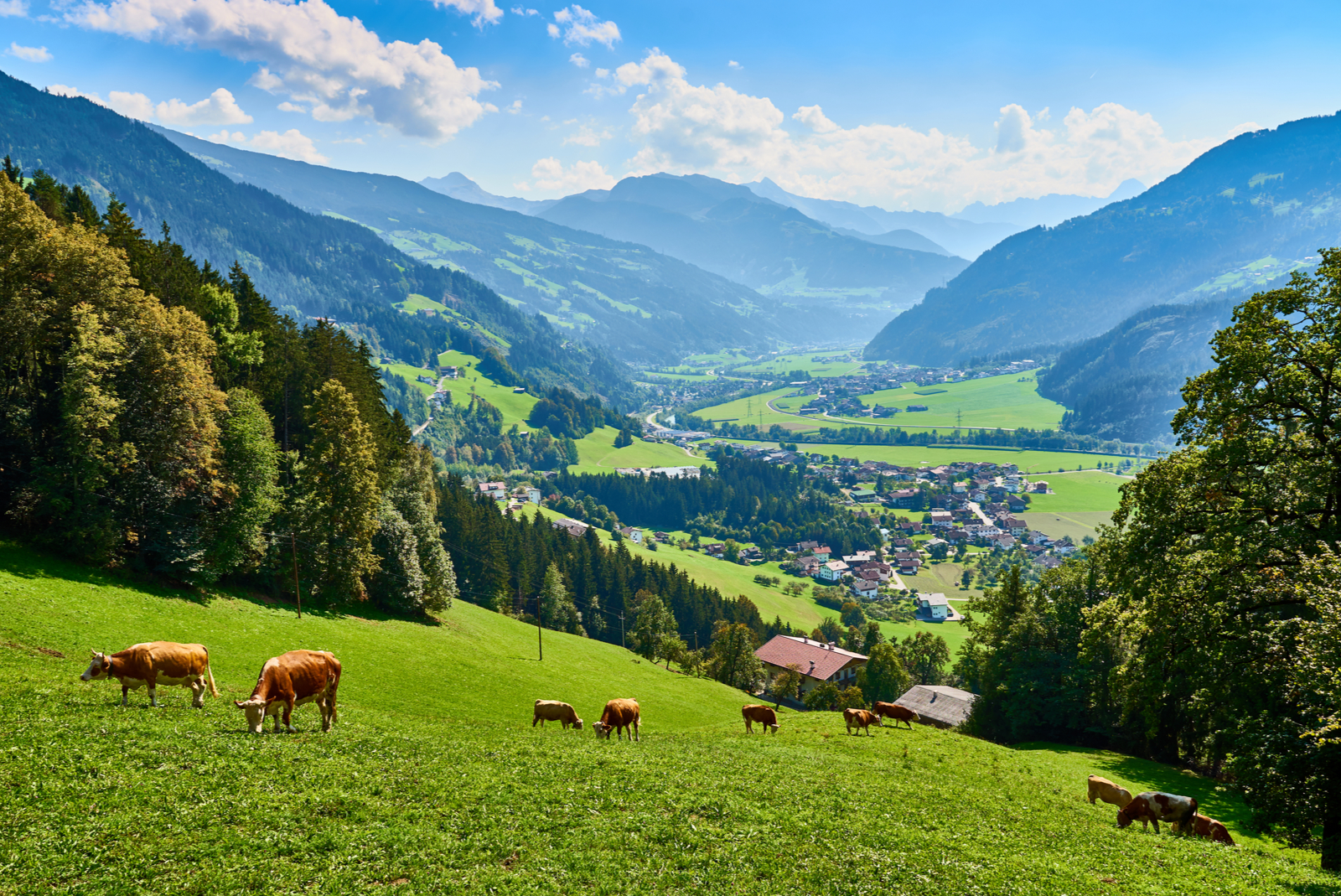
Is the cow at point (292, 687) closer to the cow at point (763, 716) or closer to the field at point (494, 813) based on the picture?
the field at point (494, 813)

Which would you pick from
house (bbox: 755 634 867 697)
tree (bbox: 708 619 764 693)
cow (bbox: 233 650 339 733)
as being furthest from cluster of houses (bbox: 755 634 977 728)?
cow (bbox: 233 650 339 733)

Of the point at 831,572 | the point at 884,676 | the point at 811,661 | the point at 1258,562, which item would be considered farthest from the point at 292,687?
the point at 831,572

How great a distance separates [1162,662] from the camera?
28516 millimetres

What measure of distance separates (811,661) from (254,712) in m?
98.5

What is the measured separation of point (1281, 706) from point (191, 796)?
1471 inches

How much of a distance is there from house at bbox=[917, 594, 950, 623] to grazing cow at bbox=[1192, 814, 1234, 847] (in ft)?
484

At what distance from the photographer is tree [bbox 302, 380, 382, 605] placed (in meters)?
51.5

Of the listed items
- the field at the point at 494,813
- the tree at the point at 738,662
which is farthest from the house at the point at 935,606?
the field at the point at 494,813

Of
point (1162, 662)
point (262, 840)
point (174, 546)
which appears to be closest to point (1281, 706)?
point (1162, 662)

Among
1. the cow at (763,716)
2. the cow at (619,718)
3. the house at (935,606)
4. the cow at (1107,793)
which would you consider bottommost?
the house at (935,606)

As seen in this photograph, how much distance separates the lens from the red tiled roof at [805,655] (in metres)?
104

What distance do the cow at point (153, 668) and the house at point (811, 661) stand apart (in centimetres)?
8934

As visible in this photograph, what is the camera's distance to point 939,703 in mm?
85250

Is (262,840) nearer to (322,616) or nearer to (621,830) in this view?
(621,830)
